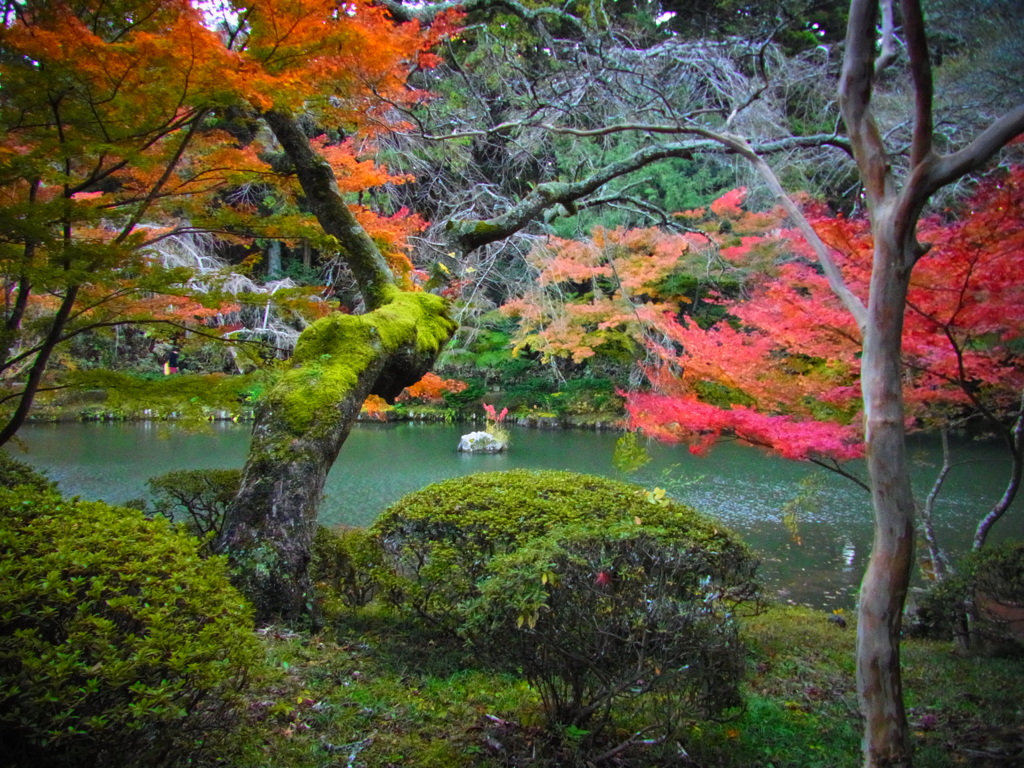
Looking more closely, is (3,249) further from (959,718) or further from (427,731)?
(959,718)

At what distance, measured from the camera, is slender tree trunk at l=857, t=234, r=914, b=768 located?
1.93m

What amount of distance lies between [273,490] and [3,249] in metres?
1.76

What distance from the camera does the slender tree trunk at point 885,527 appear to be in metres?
1.93

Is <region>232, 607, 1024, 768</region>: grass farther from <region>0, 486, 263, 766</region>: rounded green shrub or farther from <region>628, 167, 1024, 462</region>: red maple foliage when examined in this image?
<region>628, 167, 1024, 462</region>: red maple foliage

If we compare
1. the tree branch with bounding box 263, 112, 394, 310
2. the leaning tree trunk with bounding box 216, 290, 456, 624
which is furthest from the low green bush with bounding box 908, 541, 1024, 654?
the tree branch with bounding box 263, 112, 394, 310

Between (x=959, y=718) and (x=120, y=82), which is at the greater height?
(x=120, y=82)

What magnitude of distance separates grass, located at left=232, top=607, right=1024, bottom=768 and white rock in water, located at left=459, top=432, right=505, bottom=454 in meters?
8.83

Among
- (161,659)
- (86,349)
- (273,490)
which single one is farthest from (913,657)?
(86,349)

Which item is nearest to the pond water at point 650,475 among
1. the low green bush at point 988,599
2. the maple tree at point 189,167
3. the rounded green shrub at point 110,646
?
the low green bush at point 988,599

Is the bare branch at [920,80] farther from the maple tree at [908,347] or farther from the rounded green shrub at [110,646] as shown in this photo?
the rounded green shrub at [110,646]

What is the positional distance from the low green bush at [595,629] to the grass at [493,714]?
13 centimetres

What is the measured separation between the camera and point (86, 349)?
49.9 ft

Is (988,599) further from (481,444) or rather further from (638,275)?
(481,444)

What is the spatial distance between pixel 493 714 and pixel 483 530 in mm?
846
